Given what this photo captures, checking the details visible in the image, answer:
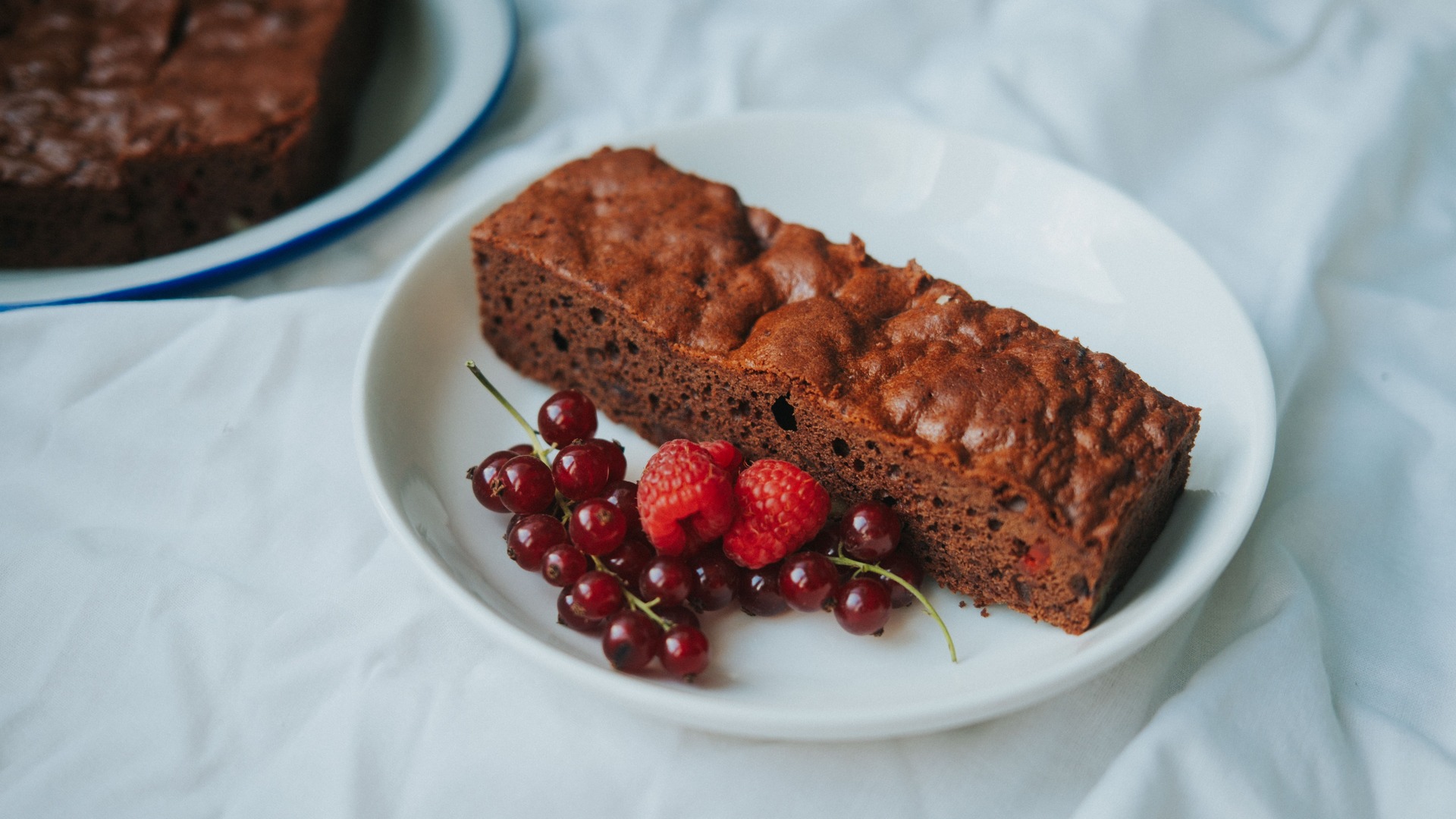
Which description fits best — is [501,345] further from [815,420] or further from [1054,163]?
[1054,163]

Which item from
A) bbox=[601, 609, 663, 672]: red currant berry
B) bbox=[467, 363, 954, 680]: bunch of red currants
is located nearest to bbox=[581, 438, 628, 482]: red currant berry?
bbox=[467, 363, 954, 680]: bunch of red currants

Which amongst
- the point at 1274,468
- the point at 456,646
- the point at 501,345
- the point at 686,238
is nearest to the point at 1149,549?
the point at 1274,468

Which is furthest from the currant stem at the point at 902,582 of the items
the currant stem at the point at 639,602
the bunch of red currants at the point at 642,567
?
the currant stem at the point at 639,602

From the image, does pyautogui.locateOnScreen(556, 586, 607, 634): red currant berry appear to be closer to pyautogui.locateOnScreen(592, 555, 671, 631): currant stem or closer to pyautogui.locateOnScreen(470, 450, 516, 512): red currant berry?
pyautogui.locateOnScreen(592, 555, 671, 631): currant stem

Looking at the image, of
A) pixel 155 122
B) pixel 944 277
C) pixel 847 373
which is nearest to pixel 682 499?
pixel 847 373

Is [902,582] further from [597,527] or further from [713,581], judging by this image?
[597,527]

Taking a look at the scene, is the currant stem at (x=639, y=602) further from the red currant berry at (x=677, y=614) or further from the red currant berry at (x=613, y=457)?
the red currant berry at (x=613, y=457)
